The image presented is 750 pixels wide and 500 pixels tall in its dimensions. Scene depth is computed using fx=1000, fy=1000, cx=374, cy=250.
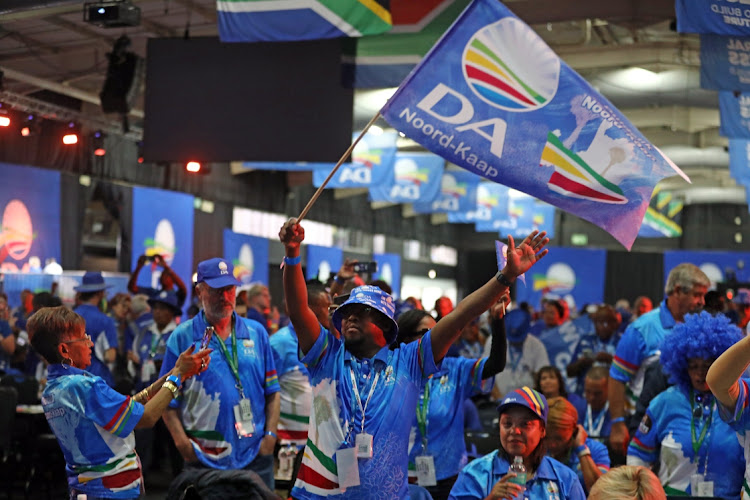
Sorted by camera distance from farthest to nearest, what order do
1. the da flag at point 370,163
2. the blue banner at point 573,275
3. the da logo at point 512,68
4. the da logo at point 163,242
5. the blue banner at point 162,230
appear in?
the blue banner at point 573,275, the da logo at point 163,242, the blue banner at point 162,230, the da flag at point 370,163, the da logo at point 512,68

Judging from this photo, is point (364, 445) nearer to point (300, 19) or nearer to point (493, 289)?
point (493, 289)

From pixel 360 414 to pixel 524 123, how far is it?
202 centimetres

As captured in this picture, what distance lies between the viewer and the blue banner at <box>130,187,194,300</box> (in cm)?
2059

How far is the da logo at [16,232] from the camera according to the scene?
17.1 metres

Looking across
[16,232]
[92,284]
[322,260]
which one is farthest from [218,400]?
[322,260]

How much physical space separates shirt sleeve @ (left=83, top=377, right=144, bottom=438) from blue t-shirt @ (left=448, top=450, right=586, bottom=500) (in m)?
1.38

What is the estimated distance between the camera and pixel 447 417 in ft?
17.1

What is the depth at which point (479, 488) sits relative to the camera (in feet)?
12.8

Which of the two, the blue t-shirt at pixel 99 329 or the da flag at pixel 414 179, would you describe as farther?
the da flag at pixel 414 179

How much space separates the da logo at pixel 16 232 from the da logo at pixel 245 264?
727cm

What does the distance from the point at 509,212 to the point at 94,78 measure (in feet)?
53.3

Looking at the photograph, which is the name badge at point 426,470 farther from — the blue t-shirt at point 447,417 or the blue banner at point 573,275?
the blue banner at point 573,275

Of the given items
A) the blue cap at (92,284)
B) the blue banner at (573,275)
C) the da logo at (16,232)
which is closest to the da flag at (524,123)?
the blue cap at (92,284)

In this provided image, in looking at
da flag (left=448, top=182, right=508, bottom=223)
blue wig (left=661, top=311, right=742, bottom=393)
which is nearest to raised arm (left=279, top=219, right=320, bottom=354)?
blue wig (left=661, top=311, right=742, bottom=393)
